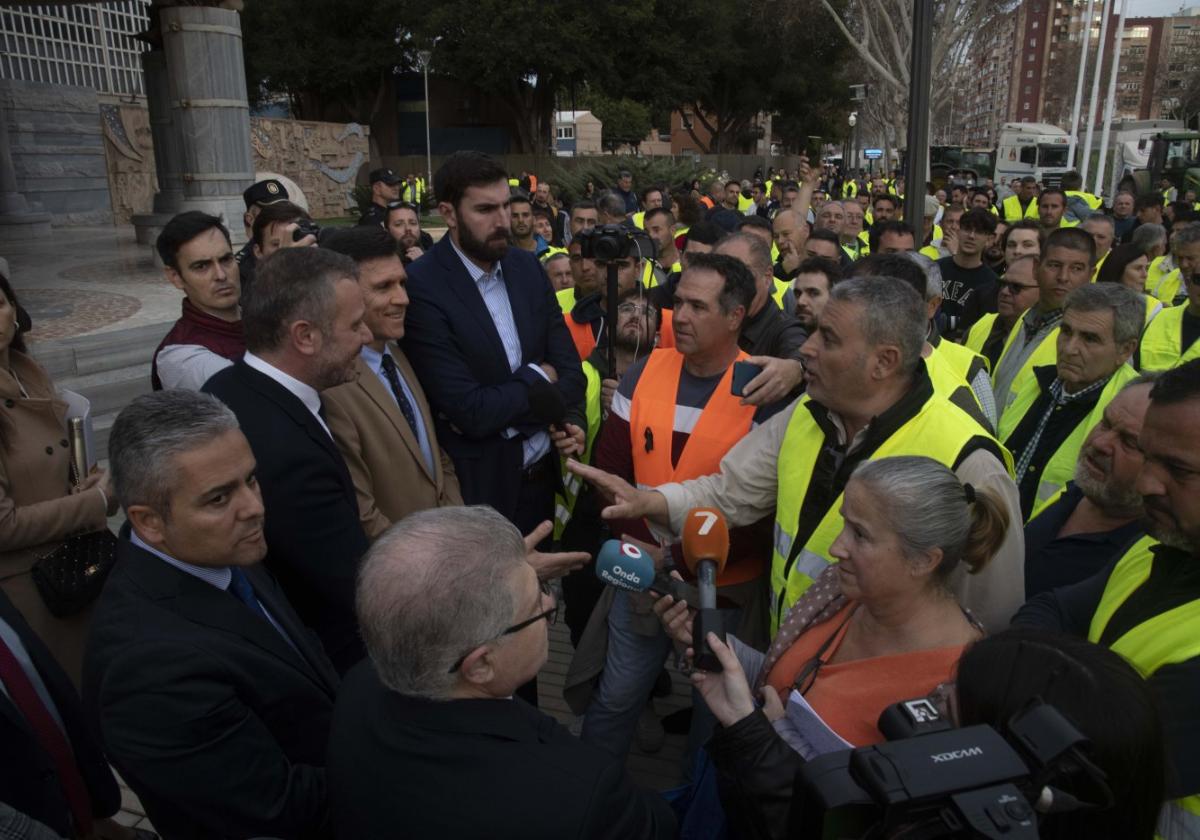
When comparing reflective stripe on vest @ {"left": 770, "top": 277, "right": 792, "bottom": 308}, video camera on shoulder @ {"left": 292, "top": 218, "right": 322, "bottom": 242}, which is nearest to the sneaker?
reflective stripe on vest @ {"left": 770, "top": 277, "right": 792, "bottom": 308}

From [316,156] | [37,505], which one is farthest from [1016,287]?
[316,156]

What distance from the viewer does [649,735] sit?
3668mm

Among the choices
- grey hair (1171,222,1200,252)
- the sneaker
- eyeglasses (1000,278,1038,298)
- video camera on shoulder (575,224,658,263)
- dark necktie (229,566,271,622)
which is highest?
video camera on shoulder (575,224,658,263)

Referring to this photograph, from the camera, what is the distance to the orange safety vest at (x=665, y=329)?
412 cm

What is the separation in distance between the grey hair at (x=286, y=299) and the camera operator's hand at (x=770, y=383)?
1335 mm

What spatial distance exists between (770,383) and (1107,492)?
39.9 inches

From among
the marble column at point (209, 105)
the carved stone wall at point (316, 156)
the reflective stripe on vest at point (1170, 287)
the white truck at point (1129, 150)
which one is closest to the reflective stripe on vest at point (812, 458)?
the reflective stripe on vest at point (1170, 287)

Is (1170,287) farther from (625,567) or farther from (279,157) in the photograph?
(279,157)

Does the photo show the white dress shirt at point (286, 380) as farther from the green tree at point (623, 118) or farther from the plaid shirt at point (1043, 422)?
the green tree at point (623, 118)

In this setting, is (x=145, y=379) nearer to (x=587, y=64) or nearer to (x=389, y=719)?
(x=389, y=719)

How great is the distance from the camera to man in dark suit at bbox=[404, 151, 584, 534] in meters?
3.00

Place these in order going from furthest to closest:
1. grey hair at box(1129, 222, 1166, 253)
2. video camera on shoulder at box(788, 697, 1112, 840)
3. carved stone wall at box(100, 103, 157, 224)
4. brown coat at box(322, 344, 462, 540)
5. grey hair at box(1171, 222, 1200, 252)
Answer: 1. carved stone wall at box(100, 103, 157, 224)
2. grey hair at box(1129, 222, 1166, 253)
3. grey hair at box(1171, 222, 1200, 252)
4. brown coat at box(322, 344, 462, 540)
5. video camera on shoulder at box(788, 697, 1112, 840)

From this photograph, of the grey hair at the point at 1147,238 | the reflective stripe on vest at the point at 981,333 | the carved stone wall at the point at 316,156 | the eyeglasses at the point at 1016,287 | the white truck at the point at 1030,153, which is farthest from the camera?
the white truck at the point at 1030,153

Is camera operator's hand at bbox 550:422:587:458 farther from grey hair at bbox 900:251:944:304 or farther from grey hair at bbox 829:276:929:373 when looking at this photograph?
grey hair at bbox 900:251:944:304
